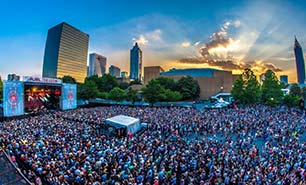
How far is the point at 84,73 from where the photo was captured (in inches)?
6590

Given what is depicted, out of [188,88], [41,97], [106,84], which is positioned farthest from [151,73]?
[41,97]

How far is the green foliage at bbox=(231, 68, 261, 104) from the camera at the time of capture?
148 feet

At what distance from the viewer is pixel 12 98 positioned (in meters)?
32.0

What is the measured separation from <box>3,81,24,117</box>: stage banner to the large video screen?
2.71 meters

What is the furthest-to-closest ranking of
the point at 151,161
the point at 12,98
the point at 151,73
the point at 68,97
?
the point at 151,73, the point at 68,97, the point at 12,98, the point at 151,161

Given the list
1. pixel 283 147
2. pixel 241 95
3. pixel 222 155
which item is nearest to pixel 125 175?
pixel 222 155

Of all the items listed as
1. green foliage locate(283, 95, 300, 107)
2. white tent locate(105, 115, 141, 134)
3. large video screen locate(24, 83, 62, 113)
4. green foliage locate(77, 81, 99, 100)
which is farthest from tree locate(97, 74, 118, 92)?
white tent locate(105, 115, 141, 134)

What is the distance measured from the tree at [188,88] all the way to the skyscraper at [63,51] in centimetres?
10251

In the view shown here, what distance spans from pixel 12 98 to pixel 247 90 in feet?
138

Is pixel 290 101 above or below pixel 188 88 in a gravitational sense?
below

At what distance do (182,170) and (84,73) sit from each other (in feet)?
544

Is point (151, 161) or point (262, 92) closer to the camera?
point (151, 161)

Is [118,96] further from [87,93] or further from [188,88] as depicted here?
[188,88]

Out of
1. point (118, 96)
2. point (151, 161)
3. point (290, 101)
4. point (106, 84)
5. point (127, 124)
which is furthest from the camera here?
point (106, 84)
